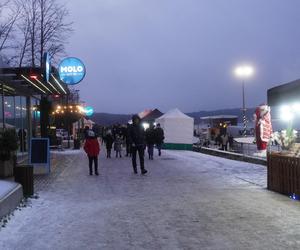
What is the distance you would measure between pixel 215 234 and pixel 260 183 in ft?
21.1

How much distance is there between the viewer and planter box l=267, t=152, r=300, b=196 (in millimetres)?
11078

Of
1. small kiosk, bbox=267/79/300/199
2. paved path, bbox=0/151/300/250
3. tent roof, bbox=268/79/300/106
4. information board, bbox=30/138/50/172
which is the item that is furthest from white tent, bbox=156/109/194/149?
tent roof, bbox=268/79/300/106

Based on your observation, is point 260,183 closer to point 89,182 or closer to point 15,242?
point 89,182

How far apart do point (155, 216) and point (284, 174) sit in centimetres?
372

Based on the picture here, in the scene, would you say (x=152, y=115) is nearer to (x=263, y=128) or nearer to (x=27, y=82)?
(x=263, y=128)

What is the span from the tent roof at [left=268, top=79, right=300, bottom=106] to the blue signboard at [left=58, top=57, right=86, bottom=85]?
12.3 m

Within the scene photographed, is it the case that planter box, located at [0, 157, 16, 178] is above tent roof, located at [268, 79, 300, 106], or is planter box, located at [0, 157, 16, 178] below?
below

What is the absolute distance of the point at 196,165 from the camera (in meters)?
20.0

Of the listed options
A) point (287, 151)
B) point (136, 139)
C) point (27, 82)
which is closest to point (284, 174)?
point (287, 151)

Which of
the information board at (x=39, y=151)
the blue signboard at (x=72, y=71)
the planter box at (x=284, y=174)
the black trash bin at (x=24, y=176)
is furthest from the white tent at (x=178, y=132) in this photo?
the black trash bin at (x=24, y=176)

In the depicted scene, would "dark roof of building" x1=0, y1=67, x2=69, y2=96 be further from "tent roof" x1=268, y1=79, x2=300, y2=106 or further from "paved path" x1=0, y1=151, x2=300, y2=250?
"tent roof" x1=268, y1=79, x2=300, y2=106

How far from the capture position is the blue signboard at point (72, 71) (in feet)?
82.3

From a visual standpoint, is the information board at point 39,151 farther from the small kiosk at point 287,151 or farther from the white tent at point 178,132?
the white tent at point 178,132

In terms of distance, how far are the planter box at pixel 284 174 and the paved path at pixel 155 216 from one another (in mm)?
255
